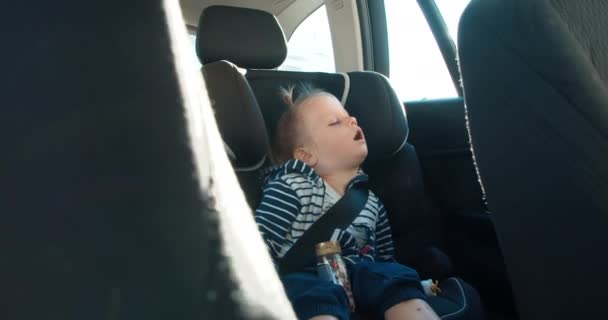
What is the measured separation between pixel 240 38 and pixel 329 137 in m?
0.50

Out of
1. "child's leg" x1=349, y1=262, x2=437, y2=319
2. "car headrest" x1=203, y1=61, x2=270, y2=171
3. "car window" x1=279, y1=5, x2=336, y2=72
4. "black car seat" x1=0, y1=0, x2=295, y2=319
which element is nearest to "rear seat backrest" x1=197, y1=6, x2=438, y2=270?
"car headrest" x1=203, y1=61, x2=270, y2=171

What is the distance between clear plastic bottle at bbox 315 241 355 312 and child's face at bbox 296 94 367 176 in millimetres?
406

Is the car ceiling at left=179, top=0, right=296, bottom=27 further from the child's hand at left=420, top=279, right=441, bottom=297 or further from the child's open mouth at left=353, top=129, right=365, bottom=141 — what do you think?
the child's hand at left=420, top=279, right=441, bottom=297

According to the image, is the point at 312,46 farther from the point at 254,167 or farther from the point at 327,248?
the point at 327,248

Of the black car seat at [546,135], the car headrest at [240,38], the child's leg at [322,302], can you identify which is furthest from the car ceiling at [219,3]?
the black car seat at [546,135]

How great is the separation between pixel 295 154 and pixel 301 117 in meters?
0.13

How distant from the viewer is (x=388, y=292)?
1.31 metres

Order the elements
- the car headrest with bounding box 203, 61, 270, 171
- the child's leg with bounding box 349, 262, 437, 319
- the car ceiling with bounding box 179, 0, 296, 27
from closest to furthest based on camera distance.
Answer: the child's leg with bounding box 349, 262, 437, 319
the car headrest with bounding box 203, 61, 270, 171
the car ceiling with bounding box 179, 0, 296, 27

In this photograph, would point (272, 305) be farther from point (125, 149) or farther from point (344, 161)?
point (344, 161)

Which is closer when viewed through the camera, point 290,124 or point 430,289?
point 430,289

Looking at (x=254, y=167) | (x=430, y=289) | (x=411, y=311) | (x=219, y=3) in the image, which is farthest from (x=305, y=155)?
(x=219, y=3)

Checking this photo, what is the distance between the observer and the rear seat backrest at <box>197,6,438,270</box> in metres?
1.92

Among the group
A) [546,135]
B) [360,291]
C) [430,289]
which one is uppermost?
[546,135]

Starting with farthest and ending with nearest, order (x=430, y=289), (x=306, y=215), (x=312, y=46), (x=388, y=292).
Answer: (x=312, y=46) < (x=306, y=215) < (x=430, y=289) < (x=388, y=292)
